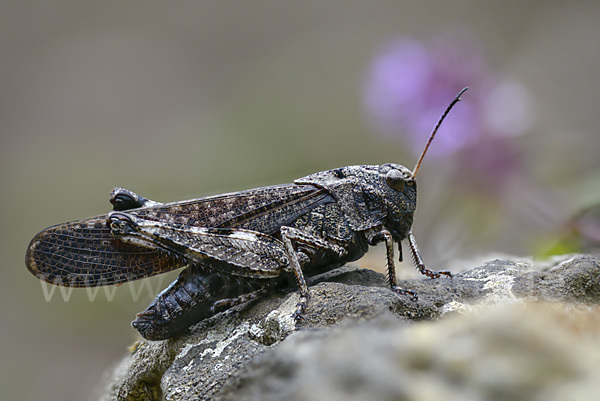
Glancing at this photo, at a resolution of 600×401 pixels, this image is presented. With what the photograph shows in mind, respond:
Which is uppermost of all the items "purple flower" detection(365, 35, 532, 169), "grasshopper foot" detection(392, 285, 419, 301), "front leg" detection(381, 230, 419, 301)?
"purple flower" detection(365, 35, 532, 169)

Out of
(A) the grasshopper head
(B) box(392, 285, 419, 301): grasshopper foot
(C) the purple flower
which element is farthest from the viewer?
(C) the purple flower

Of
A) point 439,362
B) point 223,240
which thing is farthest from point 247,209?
point 439,362

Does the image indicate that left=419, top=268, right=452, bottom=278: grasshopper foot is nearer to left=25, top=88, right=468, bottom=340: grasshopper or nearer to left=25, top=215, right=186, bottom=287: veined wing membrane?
left=25, top=88, right=468, bottom=340: grasshopper

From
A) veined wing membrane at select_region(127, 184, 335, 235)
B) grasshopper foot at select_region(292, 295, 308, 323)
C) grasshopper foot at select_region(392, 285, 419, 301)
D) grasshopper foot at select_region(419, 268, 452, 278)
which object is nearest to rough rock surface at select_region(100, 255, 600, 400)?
grasshopper foot at select_region(292, 295, 308, 323)

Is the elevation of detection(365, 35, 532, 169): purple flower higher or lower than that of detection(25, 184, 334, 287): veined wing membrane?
higher

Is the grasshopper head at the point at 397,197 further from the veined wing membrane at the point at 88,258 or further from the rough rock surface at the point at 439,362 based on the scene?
the rough rock surface at the point at 439,362

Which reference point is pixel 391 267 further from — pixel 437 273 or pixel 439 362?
pixel 439 362

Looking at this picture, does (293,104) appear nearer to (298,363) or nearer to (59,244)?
(59,244)

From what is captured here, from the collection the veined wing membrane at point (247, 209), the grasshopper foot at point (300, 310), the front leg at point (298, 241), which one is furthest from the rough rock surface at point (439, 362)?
the veined wing membrane at point (247, 209)
